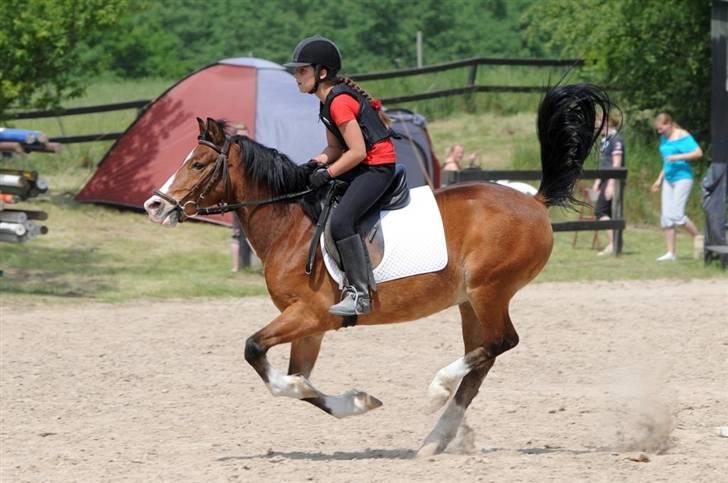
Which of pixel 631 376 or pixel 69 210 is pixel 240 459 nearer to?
pixel 631 376

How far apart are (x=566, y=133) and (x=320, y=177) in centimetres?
173

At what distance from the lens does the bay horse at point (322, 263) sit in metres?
7.66

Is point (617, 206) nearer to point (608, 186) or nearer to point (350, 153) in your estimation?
point (608, 186)

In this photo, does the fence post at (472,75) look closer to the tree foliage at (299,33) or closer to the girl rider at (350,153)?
the tree foliage at (299,33)

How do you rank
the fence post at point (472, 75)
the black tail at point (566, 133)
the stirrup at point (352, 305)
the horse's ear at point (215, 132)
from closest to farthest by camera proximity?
the stirrup at point (352, 305) → the horse's ear at point (215, 132) → the black tail at point (566, 133) → the fence post at point (472, 75)

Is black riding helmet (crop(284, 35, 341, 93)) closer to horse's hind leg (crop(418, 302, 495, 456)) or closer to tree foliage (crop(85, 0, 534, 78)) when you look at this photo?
horse's hind leg (crop(418, 302, 495, 456))

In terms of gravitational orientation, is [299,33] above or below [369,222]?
above

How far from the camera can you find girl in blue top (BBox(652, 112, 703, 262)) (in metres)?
16.9

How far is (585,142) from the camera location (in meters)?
8.33

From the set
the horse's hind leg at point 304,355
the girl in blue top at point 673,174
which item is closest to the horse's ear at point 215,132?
the horse's hind leg at point 304,355

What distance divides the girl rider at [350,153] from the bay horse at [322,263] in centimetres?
19

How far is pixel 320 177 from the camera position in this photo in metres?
7.72

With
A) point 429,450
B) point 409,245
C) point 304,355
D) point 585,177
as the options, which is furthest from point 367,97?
point 585,177

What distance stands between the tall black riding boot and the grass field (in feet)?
24.9
